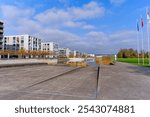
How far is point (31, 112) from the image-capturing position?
4480 millimetres

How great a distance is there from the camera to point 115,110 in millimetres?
4648

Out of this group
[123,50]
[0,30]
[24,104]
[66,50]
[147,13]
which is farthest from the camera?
[66,50]

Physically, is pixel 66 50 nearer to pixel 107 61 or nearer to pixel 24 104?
pixel 107 61

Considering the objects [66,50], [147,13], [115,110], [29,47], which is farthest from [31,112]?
[66,50]

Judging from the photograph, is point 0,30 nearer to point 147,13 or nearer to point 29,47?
point 29,47

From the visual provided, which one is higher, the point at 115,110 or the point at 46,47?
the point at 46,47

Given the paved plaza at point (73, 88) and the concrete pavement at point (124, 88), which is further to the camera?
the concrete pavement at point (124, 88)

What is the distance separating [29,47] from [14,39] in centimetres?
1031

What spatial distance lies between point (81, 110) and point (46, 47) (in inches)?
5354

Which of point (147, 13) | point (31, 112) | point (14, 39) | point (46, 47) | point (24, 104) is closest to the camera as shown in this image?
point (31, 112)

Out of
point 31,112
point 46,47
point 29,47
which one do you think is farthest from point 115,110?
point 46,47

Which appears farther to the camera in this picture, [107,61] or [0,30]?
[0,30]

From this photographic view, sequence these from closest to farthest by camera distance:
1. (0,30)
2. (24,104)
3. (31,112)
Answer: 1. (31,112)
2. (24,104)
3. (0,30)

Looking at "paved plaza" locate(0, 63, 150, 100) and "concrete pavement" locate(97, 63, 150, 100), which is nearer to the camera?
"paved plaza" locate(0, 63, 150, 100)
